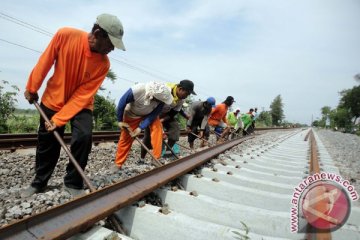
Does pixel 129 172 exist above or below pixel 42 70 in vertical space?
below

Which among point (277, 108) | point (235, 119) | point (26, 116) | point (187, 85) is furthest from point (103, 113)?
point (277, 108)

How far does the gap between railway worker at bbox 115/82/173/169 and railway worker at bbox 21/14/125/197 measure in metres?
1.36

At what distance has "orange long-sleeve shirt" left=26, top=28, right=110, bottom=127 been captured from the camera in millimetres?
2967

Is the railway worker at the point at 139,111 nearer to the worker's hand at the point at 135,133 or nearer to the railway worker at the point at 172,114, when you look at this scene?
the worker's hand at the point at 135,133

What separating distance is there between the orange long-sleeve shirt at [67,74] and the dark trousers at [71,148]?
107 millimetres

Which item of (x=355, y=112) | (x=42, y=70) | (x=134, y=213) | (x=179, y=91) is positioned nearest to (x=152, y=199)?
(x=134, y=213)

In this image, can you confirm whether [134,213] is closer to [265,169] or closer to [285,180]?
[285,180]

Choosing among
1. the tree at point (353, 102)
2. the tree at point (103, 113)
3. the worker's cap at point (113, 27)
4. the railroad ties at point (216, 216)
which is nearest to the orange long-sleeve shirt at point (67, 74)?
the worker's cap at point (113, 27)

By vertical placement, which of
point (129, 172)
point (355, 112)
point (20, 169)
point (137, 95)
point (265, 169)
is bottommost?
point (20, 169)

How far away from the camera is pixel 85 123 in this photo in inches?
123

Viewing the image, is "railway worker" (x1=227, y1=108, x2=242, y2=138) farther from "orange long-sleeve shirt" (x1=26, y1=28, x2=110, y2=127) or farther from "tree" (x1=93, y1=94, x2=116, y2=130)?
"orange long-sleeve shirt" (x1=26, y1=28, x2=110, y2=127)

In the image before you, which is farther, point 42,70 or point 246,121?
point 246,121

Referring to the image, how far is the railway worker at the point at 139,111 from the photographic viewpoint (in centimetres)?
458

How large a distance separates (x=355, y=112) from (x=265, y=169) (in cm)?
7889
